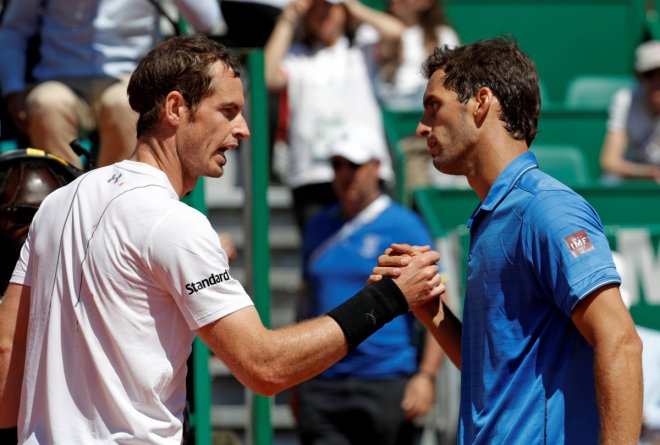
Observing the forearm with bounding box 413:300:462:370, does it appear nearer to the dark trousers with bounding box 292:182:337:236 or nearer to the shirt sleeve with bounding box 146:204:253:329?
the shirt sleeve with bounding box 146:204:253:329

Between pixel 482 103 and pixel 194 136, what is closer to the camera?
pixel 194 136

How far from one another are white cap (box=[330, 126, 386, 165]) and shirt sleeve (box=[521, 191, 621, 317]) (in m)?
3.46

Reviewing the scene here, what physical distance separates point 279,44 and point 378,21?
0.81 m

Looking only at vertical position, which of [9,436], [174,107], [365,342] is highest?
[174,107]

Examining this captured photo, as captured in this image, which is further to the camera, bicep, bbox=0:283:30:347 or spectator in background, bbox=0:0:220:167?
spectator in background, bbox=0:0:220:167

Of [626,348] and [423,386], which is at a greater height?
[626,348]

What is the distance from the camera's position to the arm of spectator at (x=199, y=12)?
517 centimetres

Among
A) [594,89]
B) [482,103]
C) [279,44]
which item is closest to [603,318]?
[482,103]

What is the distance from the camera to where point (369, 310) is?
3369mm

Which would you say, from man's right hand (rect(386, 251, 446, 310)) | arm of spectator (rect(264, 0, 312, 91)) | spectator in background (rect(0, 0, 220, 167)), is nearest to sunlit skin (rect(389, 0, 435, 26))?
arm of spectator (rect(264, 0, 312, 91))

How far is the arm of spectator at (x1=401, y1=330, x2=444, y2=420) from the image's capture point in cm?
635

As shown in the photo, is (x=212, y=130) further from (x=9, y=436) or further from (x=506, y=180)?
(x=9, y=436)

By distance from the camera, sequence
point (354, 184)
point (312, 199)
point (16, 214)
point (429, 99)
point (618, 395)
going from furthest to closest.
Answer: point (312, 199)
point (354, 184)
point (16, 214)
point (429, 99)
point (618, 395)

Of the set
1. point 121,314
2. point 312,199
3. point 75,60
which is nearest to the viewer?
point 121,314
